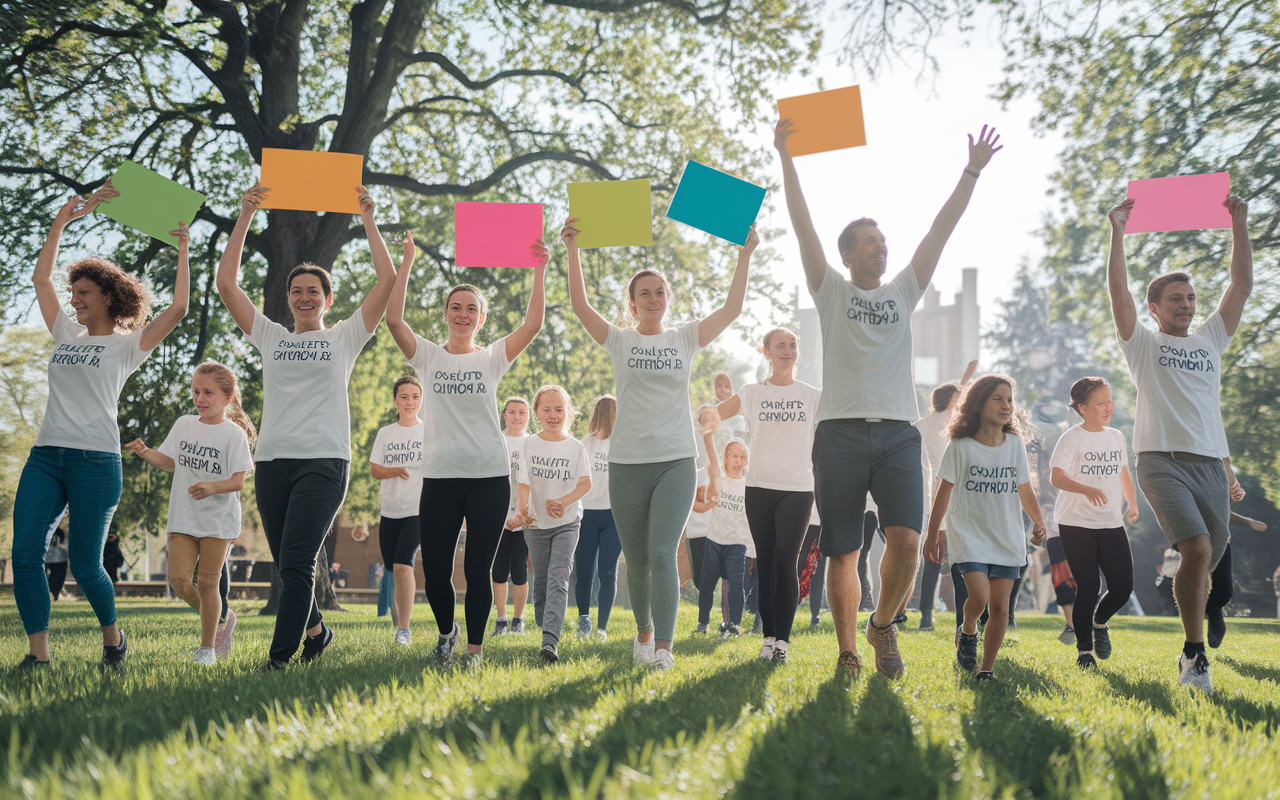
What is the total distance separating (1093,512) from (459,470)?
16.3 ft

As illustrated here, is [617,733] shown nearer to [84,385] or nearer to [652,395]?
[652,395]

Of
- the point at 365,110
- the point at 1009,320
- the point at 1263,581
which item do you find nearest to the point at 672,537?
the point at 365,110

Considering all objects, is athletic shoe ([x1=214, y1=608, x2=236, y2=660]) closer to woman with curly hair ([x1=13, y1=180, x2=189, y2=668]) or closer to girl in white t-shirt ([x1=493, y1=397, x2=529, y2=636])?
woman with curly hair ([x1=13, y1=180, x2=189, y2=668])

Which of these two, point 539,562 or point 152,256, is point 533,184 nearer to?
point 152,256

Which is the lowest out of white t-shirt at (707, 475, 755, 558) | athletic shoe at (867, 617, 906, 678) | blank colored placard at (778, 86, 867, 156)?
athletic shoe at (867, 617, 906, 678)

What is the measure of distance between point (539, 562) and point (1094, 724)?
4.78 metres

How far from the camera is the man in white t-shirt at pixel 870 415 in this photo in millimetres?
4770

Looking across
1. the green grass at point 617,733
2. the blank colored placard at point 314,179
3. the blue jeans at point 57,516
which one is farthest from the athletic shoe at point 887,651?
the blue jeans at point 57,516

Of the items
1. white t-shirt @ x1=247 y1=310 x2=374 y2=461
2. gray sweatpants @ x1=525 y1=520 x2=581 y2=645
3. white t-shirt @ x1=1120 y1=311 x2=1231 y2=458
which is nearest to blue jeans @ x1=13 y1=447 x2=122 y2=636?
white t-shirt @ x1=247 y1=310 x2=374 y2=461

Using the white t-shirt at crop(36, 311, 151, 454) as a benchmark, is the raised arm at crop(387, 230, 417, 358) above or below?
above

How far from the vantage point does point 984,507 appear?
215 inches

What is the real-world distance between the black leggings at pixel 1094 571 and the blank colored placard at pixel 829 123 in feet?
12.1

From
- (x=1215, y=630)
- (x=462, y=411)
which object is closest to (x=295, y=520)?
(x=462, y=411)

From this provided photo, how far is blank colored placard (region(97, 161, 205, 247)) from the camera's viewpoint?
19.1 ft
